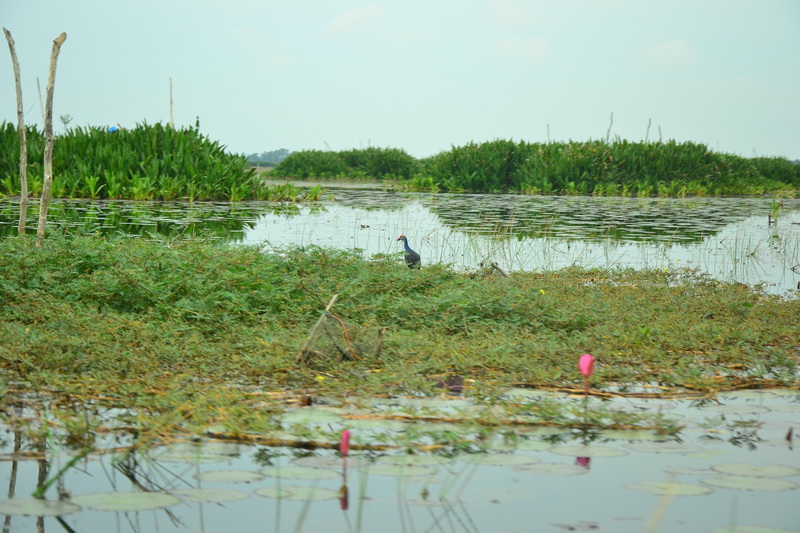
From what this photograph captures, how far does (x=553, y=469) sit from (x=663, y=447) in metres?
0.62

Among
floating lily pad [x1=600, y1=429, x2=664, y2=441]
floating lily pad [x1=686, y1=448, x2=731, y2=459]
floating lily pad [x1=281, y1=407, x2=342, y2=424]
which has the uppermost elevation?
floating lily pad [x1=281, y1=407, x2=342, y2=424]

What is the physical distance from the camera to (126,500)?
276 cm

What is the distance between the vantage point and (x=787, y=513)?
9.11 ft

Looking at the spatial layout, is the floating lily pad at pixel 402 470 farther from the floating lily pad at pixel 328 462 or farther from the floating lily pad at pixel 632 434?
the floating lily pad at pixel 632 434

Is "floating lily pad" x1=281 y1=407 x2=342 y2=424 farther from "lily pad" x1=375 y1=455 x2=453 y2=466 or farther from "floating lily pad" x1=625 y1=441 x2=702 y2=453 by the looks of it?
"floating lily pad" x1=625 y1=441 x2=702 y2=453

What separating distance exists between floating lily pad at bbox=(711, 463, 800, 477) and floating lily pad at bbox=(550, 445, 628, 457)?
0.37 metres

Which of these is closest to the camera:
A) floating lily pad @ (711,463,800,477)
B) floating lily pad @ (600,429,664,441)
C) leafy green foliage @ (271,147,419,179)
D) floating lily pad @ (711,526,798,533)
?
floating lily pad @ (711,526,798,533)

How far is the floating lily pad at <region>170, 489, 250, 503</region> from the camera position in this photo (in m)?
2.82

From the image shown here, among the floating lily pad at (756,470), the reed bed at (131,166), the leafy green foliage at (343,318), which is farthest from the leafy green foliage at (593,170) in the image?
the floating lily pad at (756,470)

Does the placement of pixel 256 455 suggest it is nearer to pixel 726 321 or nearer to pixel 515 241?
pixel 726 321

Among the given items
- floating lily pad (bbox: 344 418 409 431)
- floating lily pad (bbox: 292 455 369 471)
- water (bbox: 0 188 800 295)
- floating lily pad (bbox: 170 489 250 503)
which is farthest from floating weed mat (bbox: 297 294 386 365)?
water (bbox: 0 188 800 295)

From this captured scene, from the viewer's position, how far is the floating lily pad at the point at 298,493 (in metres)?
2.85

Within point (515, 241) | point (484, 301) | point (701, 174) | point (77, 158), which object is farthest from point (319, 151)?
point (484, 301)

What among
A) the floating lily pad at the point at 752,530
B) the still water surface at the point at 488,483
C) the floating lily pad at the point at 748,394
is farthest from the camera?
the floating lily pad at the point at 748,394
